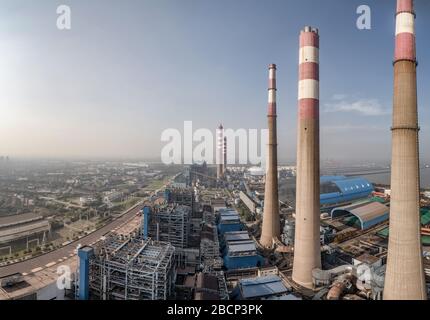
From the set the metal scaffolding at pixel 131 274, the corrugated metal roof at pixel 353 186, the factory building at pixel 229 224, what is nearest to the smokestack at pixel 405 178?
the metal scaffolding at pixel 131 274

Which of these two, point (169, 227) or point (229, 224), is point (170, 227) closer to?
point (169, 227)

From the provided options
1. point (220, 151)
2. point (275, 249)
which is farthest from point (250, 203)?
point (220, 151)

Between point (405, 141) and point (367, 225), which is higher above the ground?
point (405, 141)

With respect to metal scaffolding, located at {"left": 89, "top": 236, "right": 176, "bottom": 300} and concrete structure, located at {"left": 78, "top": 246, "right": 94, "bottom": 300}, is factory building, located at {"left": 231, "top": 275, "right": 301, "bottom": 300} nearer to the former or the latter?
metal scaffolding, located at {"left": 89, "top": 236, "right": 176, "bottom": 300}

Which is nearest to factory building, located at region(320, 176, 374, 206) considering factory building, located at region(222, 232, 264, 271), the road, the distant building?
factory building, located at region(222, 232, 264, 271)

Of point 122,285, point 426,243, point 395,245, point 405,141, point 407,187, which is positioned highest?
point 405,141

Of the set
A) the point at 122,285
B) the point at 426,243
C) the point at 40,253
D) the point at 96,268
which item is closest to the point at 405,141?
the point at 122,285
